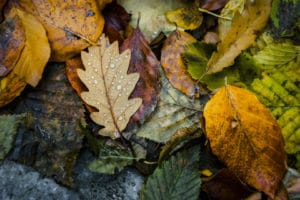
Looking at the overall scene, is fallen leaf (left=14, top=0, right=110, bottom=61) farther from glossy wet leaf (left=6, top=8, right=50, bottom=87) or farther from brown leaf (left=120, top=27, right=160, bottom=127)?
brown leaf (left=120, top=27, right=160, bottom=127)

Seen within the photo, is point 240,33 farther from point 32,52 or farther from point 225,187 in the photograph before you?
point 32,52

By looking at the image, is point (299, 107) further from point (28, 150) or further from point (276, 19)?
point (28, 150)

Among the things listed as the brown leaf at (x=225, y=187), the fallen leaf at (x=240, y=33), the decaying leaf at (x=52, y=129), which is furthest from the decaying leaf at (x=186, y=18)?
the brown leaf at (x=225, y=187)

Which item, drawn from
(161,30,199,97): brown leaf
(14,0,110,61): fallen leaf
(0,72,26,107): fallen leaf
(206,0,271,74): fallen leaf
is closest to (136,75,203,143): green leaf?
(161,30,199,97): brown leaf

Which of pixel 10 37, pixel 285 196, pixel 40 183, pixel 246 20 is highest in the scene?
pixel 246 20

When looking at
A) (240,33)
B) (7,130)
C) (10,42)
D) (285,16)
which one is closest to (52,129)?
(7,130)

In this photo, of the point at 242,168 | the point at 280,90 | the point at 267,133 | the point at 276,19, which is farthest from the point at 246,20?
the point at 242,168
